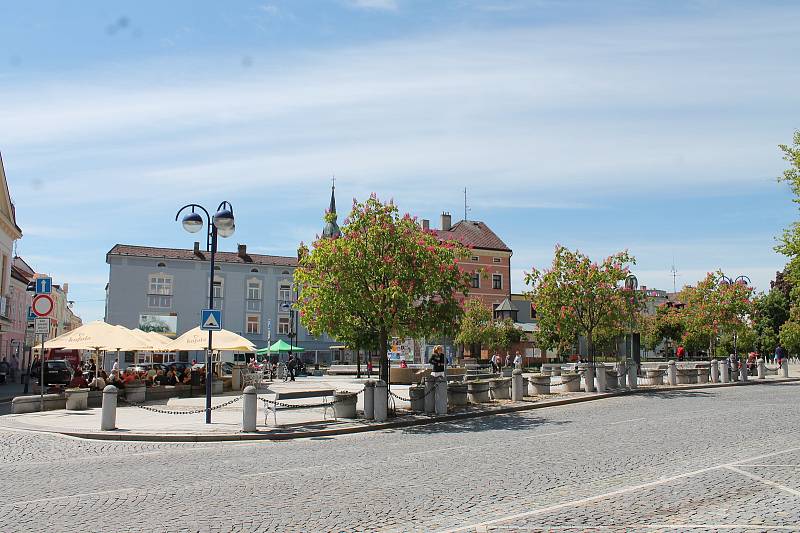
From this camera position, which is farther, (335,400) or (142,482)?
(335,400)

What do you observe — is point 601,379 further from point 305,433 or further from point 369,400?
point 305,433

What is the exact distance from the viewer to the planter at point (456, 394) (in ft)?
69.5

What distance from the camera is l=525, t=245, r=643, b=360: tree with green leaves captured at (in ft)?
90.6

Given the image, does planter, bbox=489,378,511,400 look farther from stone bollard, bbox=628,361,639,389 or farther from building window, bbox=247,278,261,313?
building window, bbox=247,278,261,313

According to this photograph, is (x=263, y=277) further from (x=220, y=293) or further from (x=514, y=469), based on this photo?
(x=514, y=469)

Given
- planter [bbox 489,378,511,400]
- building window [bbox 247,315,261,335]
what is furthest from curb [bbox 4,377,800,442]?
building window [bbox 247,315,261,335]

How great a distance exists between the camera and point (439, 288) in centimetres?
1989

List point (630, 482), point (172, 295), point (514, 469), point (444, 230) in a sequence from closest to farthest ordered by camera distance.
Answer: point (630, 482)
point (514, 469)
point (172, 295)
point (444, 230)

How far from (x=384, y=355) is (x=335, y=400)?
7.99 ft

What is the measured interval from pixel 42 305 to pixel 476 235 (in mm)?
58709

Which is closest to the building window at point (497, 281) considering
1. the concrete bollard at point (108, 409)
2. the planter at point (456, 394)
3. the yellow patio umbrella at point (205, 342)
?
the yellow patio umbrella at point (205, 342)

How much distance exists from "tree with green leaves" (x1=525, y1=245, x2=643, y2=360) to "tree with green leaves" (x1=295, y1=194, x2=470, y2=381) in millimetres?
8587

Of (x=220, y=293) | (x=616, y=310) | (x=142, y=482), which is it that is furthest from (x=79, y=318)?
(x=142, y=482)

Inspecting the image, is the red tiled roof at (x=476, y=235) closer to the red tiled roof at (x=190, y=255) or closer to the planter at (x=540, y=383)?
the red tiled roof at (x=190, y=255)
